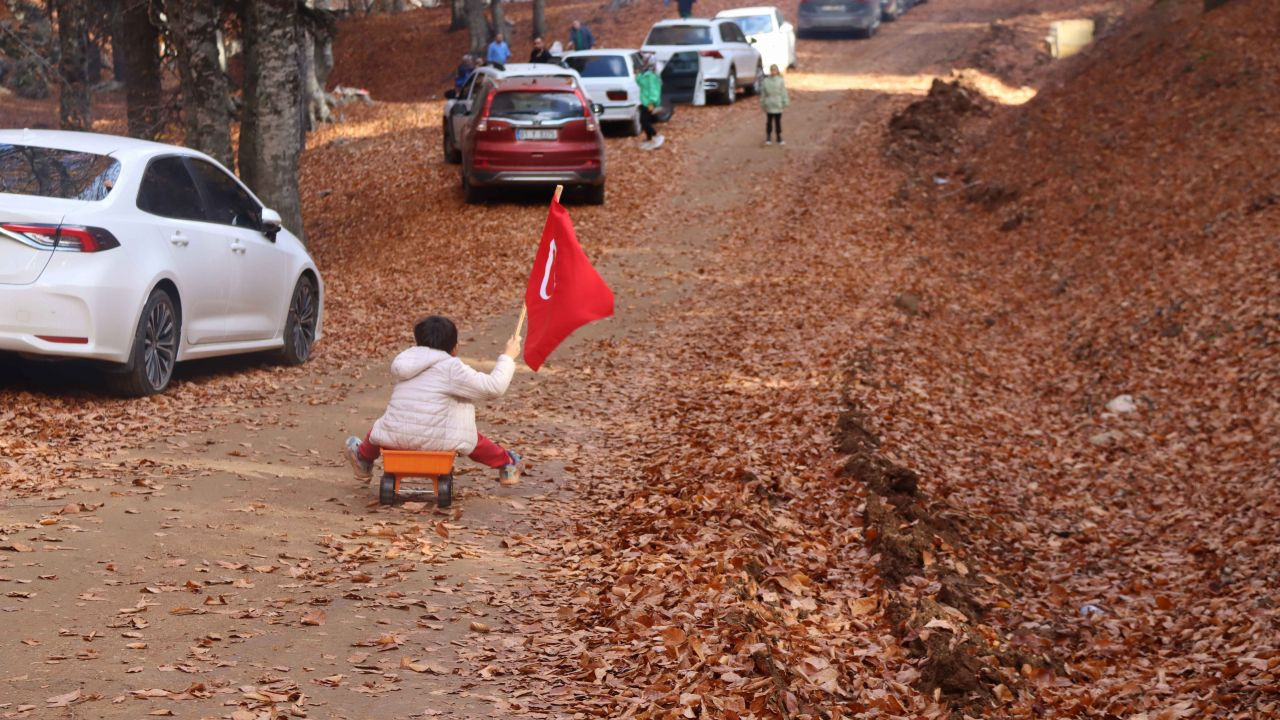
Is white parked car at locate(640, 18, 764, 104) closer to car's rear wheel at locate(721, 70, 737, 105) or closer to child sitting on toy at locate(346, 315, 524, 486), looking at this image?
car's rear wheel at locate(721, 70, 737, 105)

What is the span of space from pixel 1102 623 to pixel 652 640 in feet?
10.0

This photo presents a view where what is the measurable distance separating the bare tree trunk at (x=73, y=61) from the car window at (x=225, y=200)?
35.1 ft

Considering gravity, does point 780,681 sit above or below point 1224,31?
below

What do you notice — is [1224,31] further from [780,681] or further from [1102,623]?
[780,681]

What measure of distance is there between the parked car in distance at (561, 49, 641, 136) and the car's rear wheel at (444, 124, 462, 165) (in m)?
3.37

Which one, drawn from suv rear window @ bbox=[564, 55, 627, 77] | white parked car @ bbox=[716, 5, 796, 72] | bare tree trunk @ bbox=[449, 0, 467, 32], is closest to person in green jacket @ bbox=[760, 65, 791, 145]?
suv rear window @ bbox=[564, 55, 627, 77]

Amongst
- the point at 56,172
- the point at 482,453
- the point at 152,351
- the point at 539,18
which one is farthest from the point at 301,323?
the point at 539,18

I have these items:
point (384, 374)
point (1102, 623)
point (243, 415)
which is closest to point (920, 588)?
point (1102, 623)

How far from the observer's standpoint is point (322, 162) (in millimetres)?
28719

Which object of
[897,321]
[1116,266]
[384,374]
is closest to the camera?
[384,374]

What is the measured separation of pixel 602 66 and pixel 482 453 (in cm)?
2069

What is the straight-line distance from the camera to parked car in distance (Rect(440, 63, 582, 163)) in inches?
862

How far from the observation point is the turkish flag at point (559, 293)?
8344 millimetres

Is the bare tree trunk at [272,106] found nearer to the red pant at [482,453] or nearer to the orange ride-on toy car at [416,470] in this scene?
the red pant at [482,453]
